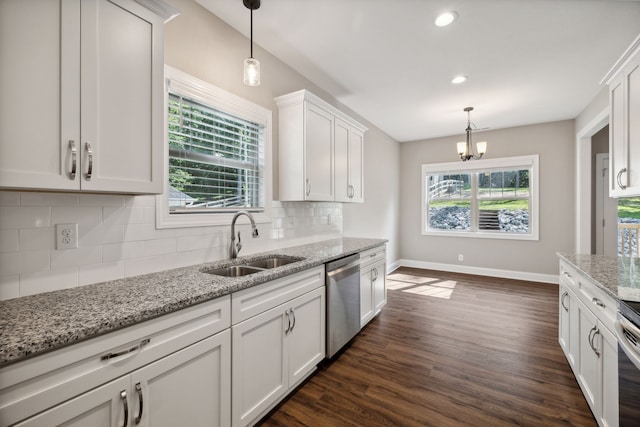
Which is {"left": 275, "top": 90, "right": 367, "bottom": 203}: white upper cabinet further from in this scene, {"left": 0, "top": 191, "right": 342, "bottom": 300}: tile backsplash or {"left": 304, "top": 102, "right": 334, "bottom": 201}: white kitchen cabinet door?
{"left": 0, "top": 191, "right": 342, "bottom": 300}: tile backsplash

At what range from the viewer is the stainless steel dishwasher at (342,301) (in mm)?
2336

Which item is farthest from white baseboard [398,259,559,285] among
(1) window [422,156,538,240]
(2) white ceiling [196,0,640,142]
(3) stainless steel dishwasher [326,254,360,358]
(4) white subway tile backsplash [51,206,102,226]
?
(4) white subway tile backsplash [51,206,102,226]

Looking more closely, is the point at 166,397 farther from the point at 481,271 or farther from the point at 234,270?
the point at 481,271

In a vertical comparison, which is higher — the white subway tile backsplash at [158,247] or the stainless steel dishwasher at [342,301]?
the white subway tile backsplash at [158,247]

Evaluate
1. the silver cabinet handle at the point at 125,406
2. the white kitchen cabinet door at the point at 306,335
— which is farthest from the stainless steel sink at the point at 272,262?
the silver cabinet handle at the point at 125,406

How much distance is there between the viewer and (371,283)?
3.14 metres

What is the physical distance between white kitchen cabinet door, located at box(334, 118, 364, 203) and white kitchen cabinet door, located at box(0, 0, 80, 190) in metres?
2.29

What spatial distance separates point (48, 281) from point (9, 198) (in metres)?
0.40

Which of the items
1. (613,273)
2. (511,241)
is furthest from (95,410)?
(511,241)

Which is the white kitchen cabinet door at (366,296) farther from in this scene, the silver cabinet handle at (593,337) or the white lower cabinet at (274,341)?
the silver cabinet handle at (593,337)

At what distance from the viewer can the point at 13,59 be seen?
103 cm

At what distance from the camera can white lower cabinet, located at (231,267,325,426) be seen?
1.54 metres

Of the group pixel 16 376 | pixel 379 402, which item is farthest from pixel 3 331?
pixel 379 402

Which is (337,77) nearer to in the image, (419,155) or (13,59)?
(13,59)
